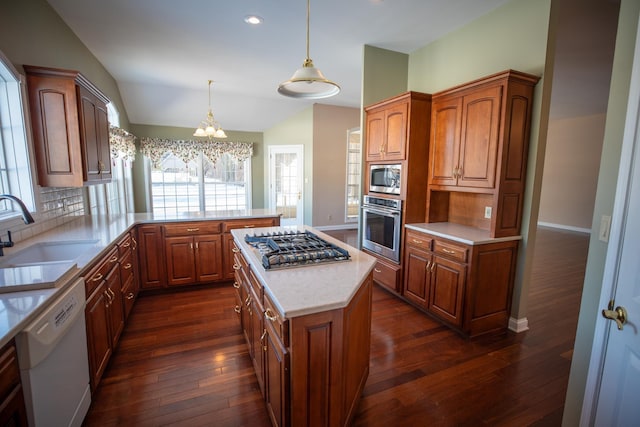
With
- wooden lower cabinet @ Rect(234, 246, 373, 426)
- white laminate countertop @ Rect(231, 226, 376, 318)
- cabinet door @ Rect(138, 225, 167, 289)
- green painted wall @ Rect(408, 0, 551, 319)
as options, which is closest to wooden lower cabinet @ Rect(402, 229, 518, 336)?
green painted wall @ Rect(408, 0, 551, 319)

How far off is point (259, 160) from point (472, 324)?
6472mm

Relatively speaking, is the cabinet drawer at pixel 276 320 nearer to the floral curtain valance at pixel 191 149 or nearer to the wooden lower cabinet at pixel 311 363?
the wooden lower cabinet at pixel 311 363

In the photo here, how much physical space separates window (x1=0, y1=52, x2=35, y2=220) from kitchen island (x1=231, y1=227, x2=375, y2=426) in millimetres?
2031

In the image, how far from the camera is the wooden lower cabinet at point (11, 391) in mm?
993

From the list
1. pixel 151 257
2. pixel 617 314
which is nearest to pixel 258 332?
pixel 617 314

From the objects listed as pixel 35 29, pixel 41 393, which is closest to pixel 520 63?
pixel 41 393

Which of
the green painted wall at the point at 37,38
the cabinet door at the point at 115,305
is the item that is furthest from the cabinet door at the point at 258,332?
the green painted wall at the point at 37,38

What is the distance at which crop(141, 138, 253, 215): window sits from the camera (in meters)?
6.80

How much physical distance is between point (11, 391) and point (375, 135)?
3.40 meters

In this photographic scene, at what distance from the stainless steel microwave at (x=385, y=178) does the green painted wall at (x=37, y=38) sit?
10.7 ft

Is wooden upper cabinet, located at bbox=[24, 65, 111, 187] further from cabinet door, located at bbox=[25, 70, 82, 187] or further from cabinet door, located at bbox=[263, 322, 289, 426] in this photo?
cabinet door, located at bbox=[263, 322, 289, 426]

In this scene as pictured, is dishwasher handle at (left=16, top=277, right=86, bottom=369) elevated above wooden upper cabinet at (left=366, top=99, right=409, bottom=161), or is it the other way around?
wooden upper cabinet at (left=366, top=99, right=409, bottom=161)

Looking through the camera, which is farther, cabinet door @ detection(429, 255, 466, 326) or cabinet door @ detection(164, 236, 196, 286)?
cabinet door @ detection(164, 236, 196, 286)

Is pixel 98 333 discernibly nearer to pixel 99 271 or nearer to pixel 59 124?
pixel 99 271
